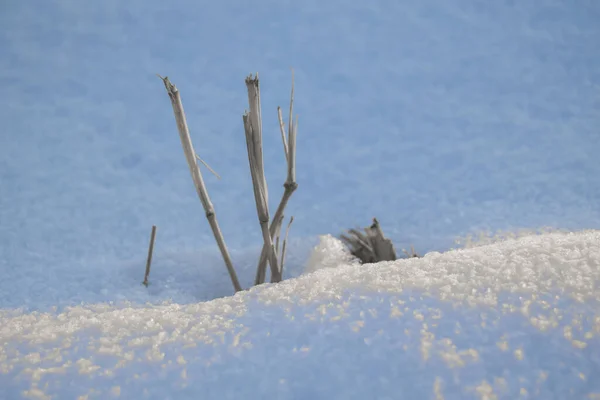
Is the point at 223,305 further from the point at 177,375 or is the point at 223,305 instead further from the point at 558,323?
the point at 558,323

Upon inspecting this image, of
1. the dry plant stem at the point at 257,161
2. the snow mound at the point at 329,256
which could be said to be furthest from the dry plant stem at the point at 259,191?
the snow mound at the point at 329,256

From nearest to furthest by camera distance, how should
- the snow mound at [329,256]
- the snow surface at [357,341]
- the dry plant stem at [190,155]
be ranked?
the snow surface at [357,341] < the dry plant stem at [190,155] < the snow mound at [329,256]

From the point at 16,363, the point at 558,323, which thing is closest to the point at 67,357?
the point at 16,363

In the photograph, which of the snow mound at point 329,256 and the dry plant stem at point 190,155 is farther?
the snow mound at point 329,256

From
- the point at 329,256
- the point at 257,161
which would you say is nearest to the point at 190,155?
the point at 257,161

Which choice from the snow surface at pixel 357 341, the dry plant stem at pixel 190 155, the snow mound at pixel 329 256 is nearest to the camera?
the snow surface at pixel 357 341

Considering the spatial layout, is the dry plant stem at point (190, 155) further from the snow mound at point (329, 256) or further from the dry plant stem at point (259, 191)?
the snow mound at point (329, 256)

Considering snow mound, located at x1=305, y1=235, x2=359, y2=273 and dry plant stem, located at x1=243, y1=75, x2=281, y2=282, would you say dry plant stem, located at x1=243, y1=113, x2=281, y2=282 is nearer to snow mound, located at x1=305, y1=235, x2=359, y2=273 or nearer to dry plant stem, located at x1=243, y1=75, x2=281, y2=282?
dry plant stem, located at x1=243, y1=75, x2=281, y2=282

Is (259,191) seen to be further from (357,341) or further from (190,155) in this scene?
(357,341)

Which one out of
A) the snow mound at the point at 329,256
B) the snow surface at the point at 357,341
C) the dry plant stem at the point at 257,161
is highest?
the dry plant stem at the point at 257,161
